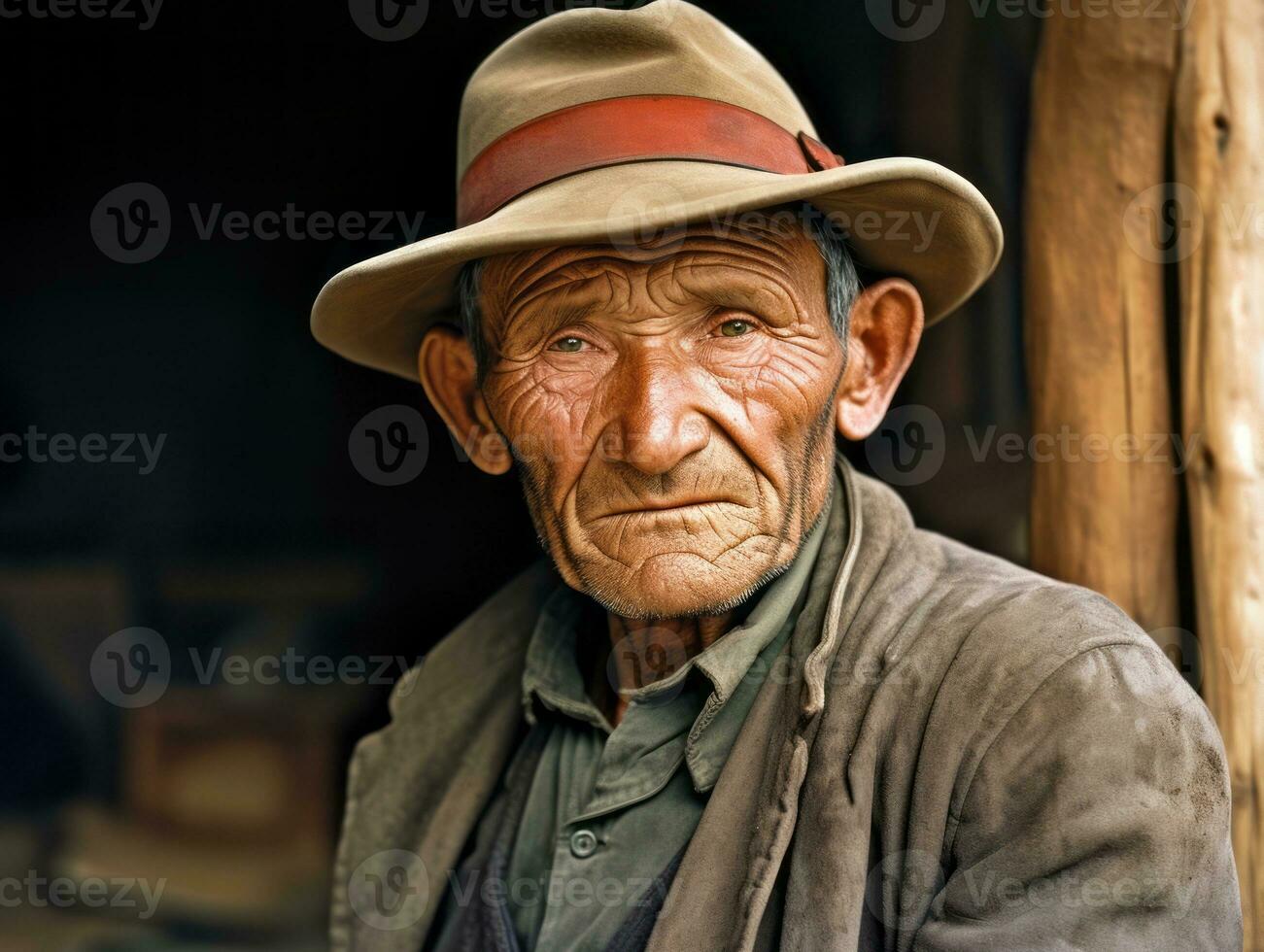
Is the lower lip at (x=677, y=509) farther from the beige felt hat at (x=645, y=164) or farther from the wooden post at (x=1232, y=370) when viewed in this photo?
the wooden post at (x=1232, y=370)

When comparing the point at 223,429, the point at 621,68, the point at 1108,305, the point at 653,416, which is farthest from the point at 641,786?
the point at 223,429

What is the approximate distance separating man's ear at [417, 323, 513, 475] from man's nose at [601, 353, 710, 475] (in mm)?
419

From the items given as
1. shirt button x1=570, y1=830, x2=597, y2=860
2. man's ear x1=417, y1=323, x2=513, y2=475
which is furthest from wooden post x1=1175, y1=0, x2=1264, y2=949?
man's ear x1=417, y1=323, x2=513, y2=475

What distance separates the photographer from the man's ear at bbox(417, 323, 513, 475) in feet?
Answer: 7.06

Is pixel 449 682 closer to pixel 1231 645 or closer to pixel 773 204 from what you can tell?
pixel 773 204

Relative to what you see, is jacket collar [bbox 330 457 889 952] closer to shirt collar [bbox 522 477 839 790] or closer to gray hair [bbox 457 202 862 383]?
shirt collar [bbox 522 477 839 790]

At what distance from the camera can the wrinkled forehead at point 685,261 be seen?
175 centimetres

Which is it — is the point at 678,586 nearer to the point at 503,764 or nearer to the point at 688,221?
the point at 688,221

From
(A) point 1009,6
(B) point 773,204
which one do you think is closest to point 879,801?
(B) point 773,204

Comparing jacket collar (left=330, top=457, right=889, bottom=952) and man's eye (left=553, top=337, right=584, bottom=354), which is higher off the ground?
man's eye (left=553, top=337, right=584, bottom=354)

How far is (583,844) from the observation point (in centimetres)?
187


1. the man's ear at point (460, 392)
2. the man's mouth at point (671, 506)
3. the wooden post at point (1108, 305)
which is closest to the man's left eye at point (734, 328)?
the man's mouth at point (671, 506)

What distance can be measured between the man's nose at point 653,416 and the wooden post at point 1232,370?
994 millimetres

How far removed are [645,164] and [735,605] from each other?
0.69 metres
